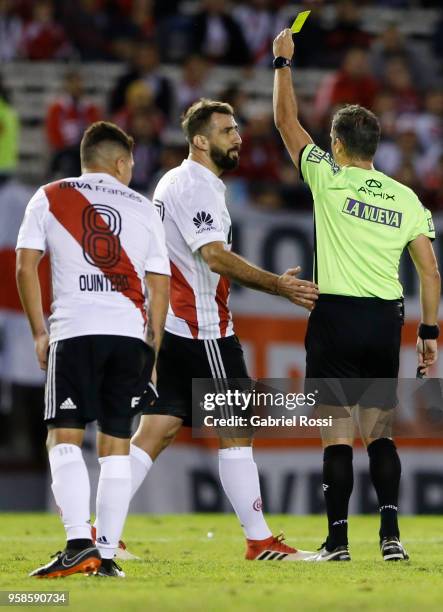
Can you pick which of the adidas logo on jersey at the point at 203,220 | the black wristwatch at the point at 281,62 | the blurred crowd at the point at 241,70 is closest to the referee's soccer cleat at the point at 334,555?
the adidas logo on jersey at the point at 203,220

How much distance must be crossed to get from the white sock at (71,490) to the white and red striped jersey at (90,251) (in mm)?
528

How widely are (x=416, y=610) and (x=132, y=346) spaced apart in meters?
1.90

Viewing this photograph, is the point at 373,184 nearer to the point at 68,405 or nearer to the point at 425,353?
the point at 425,353

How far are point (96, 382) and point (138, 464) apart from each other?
3.93 feet

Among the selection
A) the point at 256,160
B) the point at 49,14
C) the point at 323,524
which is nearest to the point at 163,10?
the point at 49,14

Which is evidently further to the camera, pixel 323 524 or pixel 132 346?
pixel 323 524

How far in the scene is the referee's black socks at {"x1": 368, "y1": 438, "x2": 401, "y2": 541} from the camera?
23.3ft

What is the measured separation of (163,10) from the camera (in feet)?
56.3

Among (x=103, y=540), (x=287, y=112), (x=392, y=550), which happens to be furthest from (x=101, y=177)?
(x=392, y=550)

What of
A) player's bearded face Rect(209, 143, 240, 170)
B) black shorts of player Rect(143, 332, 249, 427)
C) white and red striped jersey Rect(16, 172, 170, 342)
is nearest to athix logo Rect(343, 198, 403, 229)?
player's bearded face Rect(209, 143, 240, 170)

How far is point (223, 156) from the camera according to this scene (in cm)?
750

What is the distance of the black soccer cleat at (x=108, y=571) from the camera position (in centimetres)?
614

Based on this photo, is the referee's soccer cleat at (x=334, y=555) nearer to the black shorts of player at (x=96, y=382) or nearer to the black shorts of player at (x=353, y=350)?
the black shorts of player at (x=353, y=350)

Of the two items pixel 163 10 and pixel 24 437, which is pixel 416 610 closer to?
pixel 24 437
